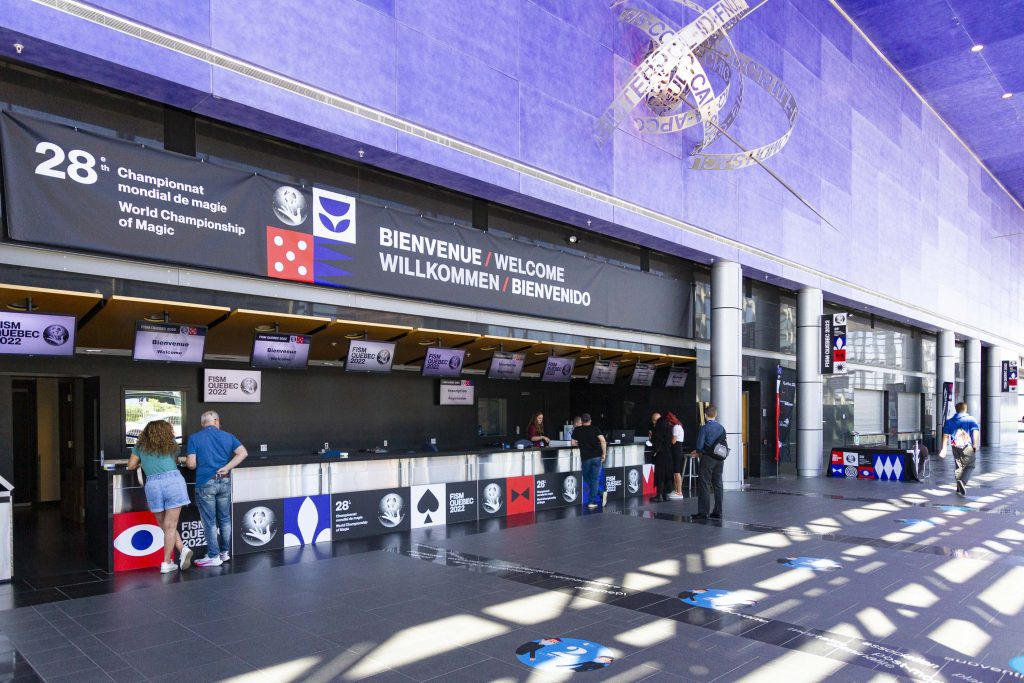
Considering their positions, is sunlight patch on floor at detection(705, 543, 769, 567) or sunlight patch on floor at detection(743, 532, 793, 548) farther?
sunlight patch on floor at detection(743, 532, 793, 548)

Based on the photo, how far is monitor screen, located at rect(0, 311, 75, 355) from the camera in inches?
285

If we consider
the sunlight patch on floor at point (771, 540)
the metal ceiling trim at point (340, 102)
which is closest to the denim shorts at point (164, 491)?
the metal ceiling trim at point (340, 102)

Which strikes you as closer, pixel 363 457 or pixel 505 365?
pixel 363 457

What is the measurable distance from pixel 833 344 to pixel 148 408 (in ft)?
51.0

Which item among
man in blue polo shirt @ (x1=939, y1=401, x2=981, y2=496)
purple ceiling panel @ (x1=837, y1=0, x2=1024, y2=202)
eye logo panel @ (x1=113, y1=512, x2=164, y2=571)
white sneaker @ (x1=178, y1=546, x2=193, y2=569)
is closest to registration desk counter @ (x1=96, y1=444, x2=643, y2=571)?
eye logo panel @ (x1=113, y1=512, x2=164, y2=571)

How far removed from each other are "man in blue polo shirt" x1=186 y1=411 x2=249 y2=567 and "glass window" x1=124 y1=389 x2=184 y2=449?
8.63 ft

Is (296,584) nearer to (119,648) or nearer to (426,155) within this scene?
(119,648)

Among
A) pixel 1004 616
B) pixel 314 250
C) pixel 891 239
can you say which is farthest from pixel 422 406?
pixel 891 239

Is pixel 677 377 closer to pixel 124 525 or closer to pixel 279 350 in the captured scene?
pixel 279 350

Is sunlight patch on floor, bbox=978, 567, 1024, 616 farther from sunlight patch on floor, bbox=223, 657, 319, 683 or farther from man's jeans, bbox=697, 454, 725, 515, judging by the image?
sunlight patch on floor, bbox=223, 657, 319, 683

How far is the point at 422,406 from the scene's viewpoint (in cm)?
1424

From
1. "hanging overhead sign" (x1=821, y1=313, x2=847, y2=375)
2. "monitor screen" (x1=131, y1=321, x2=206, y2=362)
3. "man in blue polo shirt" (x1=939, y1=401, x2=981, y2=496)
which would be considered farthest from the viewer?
"hanging overhead sign" (x1=821, y1=313, x2=847, y2=375)

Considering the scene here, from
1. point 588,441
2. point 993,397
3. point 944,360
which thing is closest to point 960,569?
point 588,441

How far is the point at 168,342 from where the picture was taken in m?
8.76
